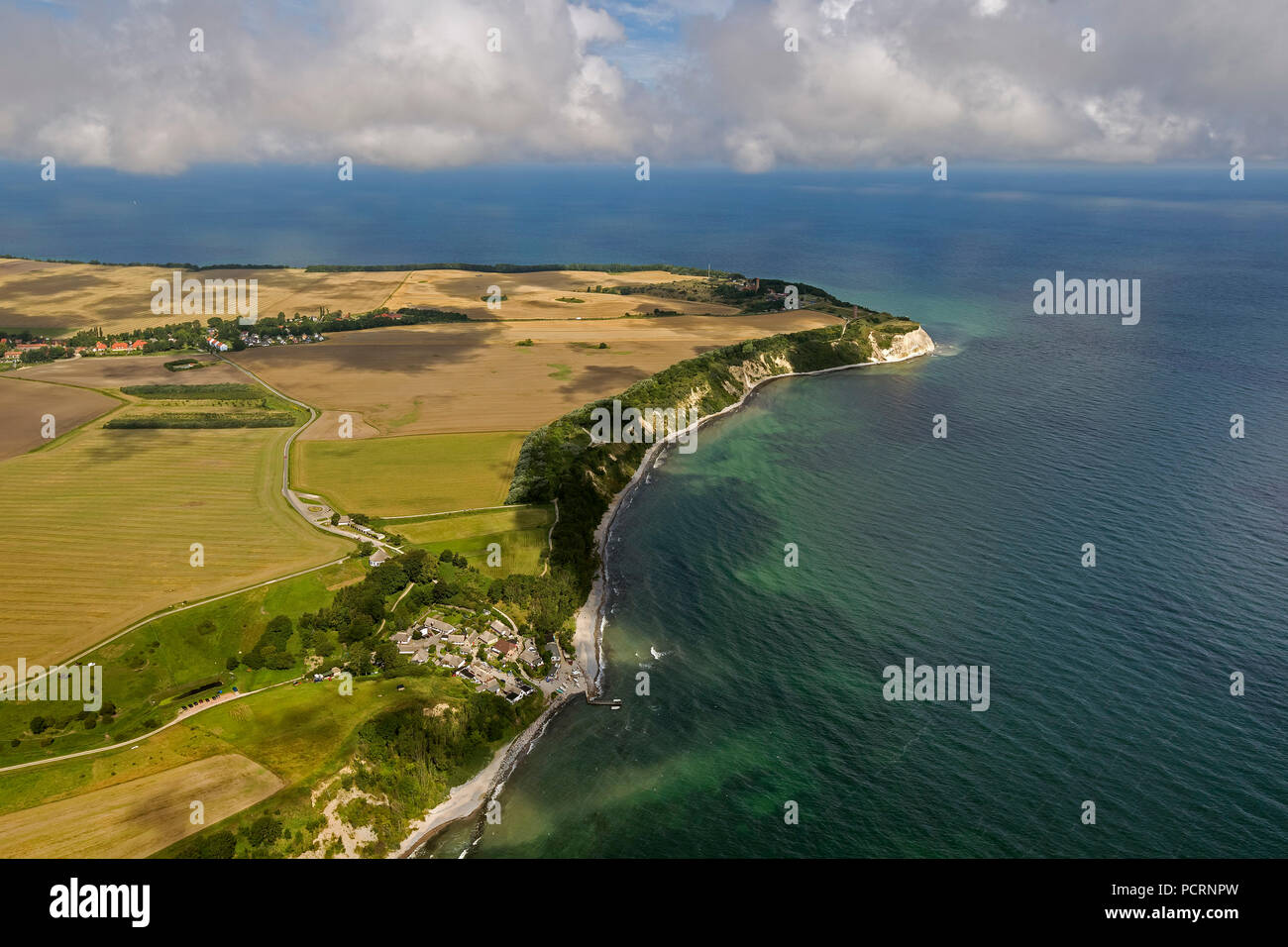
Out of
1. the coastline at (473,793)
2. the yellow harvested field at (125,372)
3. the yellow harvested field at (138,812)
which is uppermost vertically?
the yellow harvested field at (125,372)

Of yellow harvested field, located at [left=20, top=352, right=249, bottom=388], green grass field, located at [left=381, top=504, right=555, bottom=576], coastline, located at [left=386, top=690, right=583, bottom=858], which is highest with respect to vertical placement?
yellow harvested field, located at [left=20, top=352, right=249, bottom=388]

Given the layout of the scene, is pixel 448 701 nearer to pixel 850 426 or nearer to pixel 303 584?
pixel 303 584

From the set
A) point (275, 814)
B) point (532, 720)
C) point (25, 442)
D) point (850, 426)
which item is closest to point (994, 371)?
point (850, 426)

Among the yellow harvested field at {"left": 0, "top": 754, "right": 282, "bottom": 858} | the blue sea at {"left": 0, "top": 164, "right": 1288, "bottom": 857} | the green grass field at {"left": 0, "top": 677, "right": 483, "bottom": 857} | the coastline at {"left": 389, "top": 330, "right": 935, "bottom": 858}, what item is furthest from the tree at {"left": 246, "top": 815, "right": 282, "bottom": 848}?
the blue sea at {"left": 0, "top": 164, "right": 1288, "bottom": 857}

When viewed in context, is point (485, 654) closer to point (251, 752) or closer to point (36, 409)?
point (251, 752)

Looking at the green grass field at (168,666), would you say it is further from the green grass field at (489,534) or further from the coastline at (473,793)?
the coastline at (473,793)

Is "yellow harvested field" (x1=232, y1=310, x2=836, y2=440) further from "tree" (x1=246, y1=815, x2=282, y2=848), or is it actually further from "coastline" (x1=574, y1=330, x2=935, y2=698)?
"tree" (x1=246, y1=815, x2=282, y2=848)

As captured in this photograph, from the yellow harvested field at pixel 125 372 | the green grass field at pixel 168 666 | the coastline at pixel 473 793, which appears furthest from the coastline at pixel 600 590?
the yellow harvested field at pixel 125 372
